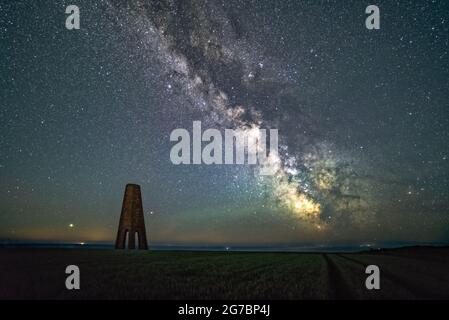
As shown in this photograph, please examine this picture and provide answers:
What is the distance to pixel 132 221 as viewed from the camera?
42969 mm

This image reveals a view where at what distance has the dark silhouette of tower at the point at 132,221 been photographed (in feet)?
140

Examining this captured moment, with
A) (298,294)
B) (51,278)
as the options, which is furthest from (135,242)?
(298,294)

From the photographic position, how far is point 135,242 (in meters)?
43.2

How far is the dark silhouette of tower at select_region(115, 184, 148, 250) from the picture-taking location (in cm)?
4272

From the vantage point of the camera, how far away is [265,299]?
12.1 meters
